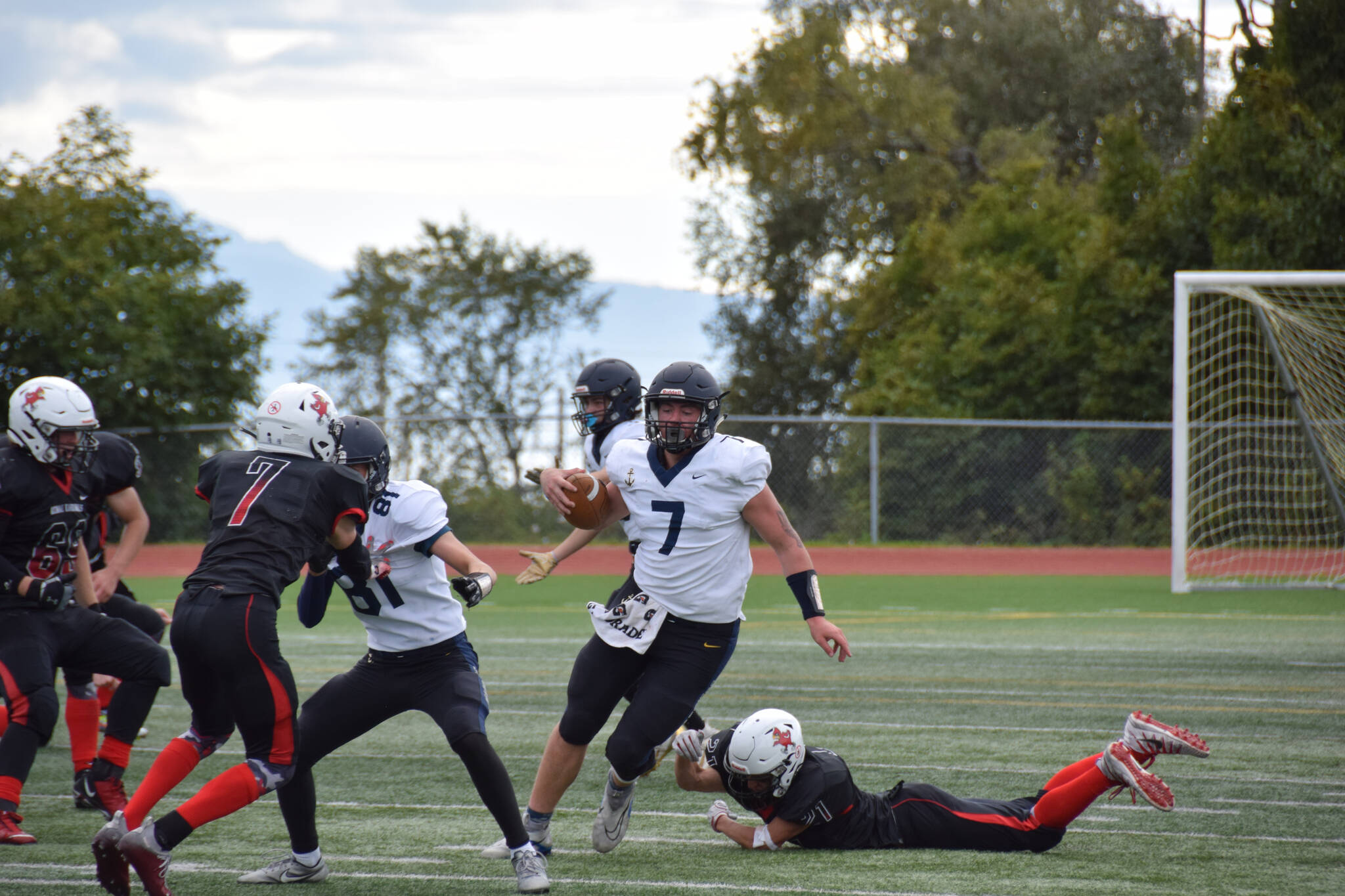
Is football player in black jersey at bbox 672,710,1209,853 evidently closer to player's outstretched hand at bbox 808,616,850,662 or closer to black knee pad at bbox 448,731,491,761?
player's outstretched hand at bbox 808,616,850,662

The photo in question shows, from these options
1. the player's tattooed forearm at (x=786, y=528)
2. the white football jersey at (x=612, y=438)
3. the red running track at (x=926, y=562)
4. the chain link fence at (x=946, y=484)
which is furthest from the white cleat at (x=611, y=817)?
the chain link fence at (x=946, y=484)

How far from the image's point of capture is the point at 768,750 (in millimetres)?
4734

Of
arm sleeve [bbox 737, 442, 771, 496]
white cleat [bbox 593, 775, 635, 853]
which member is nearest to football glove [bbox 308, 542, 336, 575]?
white cleat [bbox 593, 775, 635, 853]

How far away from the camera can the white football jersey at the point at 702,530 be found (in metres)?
4.79

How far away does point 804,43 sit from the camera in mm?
29781

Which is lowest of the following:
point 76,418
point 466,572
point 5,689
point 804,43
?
point 5,689

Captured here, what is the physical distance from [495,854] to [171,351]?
17528mm

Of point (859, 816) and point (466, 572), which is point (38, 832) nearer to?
point (466, 572)

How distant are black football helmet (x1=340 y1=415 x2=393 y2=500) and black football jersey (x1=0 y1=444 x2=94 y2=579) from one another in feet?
5.02

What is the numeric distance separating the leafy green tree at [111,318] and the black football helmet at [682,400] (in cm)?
1673

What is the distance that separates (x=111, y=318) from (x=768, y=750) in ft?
59.6

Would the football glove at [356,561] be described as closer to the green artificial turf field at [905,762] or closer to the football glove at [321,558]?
the football glove at [321,558]

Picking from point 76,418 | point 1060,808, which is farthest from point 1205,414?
point 76,418

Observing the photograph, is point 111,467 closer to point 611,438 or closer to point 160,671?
point 160,671
